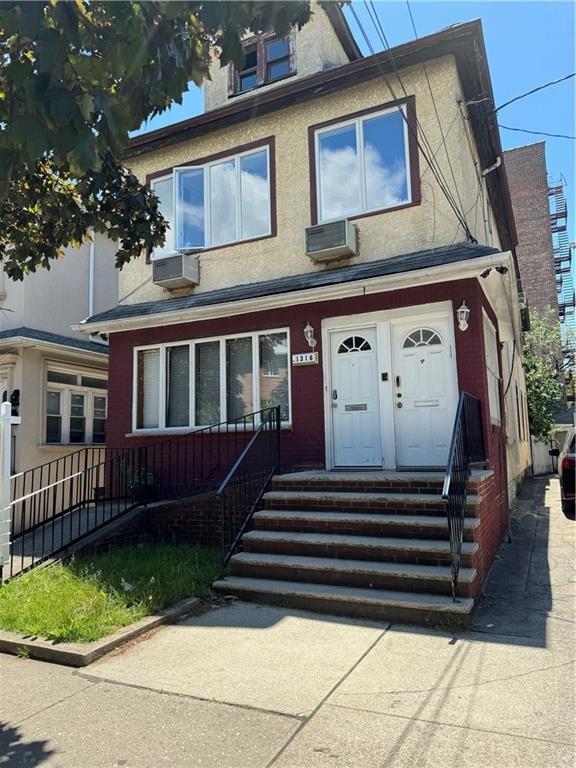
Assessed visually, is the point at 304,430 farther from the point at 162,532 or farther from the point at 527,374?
the point at 527,374

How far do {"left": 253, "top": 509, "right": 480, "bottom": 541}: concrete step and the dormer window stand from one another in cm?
813

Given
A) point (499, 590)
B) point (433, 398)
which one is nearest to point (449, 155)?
point (433, 398)

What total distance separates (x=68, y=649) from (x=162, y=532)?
367 centimetres

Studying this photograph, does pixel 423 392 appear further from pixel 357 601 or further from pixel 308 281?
pixel 357 601

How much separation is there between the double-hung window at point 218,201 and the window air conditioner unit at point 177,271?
35cm

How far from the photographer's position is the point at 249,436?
8961 mm

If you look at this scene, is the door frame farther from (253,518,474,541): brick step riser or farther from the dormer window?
the dormer window

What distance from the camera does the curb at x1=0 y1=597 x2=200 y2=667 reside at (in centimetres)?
428

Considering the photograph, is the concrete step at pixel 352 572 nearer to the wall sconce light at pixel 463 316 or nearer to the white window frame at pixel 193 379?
the white window frame at pixel 193 379

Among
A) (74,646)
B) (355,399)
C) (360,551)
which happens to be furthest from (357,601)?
(355,399)

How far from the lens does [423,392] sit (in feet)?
26.1

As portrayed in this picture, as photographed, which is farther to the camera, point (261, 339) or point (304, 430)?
point (261, 339)

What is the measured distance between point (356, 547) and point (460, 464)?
141 cm

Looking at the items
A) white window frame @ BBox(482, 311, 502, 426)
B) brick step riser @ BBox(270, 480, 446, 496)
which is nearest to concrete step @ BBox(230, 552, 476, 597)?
brick step riser @ BBox(270, 480, 446, 496)
